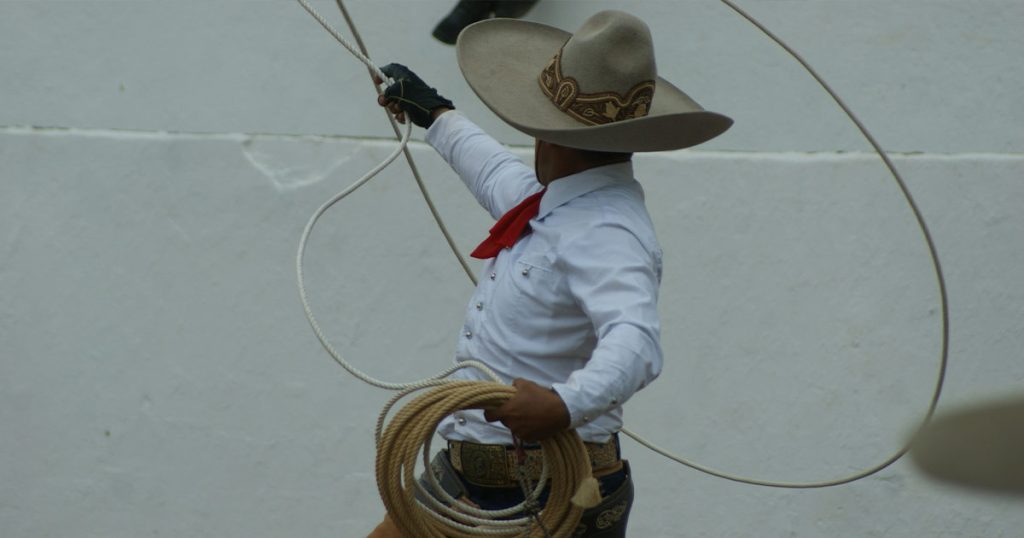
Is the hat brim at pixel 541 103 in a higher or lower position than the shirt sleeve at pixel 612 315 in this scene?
higher

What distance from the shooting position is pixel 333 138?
13.8 feet

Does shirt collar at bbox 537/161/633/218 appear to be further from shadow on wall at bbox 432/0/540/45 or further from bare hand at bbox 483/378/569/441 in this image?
shadow on wall at bbox 432/0/540/45

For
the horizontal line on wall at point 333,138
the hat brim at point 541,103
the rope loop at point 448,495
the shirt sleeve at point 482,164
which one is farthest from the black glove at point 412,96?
the horizontal line on wall at point 333,138

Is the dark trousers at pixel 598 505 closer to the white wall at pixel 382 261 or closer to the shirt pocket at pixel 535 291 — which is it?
the shirt pocket at pixel 535 291

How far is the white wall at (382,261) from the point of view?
400 centimetres

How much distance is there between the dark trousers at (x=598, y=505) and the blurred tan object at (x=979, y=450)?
5.31ft

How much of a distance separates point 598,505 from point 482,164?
81 cm

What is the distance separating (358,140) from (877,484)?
6.10 ft

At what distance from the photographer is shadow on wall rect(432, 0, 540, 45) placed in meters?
4.05

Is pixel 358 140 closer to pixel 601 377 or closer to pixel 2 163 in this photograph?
pixel 2 163

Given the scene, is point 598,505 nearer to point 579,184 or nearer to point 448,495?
point 448,495

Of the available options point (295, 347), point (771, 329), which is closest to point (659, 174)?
point (771, 329)

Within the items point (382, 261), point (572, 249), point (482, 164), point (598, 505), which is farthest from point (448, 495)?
point (382, 261)

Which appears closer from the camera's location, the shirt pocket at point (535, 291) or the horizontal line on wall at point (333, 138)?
the shirt pocket at point (535, 291)
